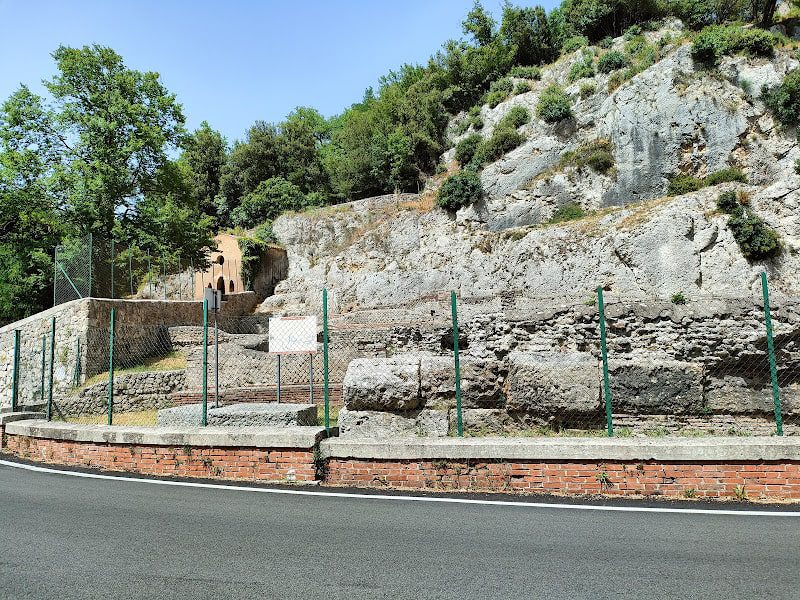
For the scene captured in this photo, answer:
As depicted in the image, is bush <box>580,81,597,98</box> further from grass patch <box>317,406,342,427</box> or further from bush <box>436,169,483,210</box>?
grass patch <box>317,406,342,427</box>

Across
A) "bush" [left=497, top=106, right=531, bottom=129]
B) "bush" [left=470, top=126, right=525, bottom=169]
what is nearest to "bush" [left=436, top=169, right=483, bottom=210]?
"bush" [left=470, top=126, right=525, bottom=169]

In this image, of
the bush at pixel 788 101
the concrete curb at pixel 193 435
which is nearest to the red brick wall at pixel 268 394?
the concrete curb at pixel 193 435

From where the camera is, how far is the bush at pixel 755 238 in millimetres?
22797

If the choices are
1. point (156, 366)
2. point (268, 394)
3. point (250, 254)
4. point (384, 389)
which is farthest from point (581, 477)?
point (250, 254)

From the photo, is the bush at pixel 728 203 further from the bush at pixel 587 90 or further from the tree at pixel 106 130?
the tree at pixel 106 130

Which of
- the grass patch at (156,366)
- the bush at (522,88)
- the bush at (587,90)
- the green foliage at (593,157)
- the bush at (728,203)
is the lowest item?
the grass patch at (156,366)

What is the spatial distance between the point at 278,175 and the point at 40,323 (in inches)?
1298

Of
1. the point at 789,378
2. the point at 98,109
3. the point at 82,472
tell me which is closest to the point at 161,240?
the point at 98,109

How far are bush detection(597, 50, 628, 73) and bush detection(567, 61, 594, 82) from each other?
2.26 feet

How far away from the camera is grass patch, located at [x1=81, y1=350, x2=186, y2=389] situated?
18438 mm

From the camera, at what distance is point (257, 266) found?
121 ft

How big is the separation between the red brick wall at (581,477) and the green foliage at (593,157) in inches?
1124

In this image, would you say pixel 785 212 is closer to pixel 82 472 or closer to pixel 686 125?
pixel 686 125

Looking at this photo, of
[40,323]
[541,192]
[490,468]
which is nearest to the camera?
[490,468]
